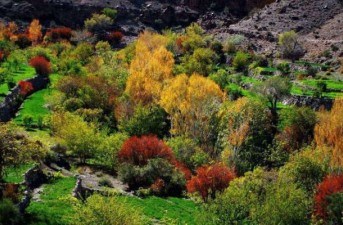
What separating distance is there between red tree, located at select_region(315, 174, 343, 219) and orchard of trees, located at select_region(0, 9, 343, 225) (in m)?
0.09

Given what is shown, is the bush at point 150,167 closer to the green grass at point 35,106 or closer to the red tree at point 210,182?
the red tree at point 210,182

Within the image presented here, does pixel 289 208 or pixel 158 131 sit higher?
pixel 289 208

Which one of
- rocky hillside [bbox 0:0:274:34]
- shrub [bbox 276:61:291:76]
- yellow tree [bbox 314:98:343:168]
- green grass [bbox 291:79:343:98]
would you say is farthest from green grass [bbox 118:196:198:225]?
rocky hillside [bbox 0:0:274:34]

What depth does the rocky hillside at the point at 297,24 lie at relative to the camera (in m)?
118

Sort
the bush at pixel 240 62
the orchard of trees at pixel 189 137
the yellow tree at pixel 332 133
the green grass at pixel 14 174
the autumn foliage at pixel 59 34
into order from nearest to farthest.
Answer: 1. the orchard of trees at pixel 189 137
2. the green grass at pixel 14 174
3. the yellow tree at pixel 332 133
4. the bush at pixel 240 62
5. the autumn foliage at pixel 59 34

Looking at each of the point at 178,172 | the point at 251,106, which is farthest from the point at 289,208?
the point at 251,106

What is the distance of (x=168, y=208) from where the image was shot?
161 ft

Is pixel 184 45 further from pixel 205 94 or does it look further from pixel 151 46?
pixel 205 94

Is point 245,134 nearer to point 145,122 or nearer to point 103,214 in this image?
point 145,122

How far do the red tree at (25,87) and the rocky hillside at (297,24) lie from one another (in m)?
53.3

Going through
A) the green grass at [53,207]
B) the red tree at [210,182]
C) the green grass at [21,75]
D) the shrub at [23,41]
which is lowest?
the shrub at [23,41]

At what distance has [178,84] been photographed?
237 feet

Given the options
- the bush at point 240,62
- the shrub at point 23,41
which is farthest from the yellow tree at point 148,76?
the shrub at point 23,41

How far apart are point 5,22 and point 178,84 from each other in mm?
74991
